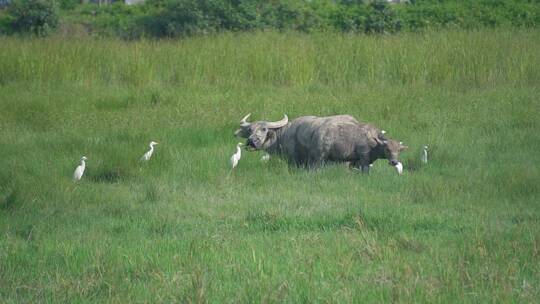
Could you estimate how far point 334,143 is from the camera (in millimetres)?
9445

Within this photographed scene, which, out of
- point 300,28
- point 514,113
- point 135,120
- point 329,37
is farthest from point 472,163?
point 300,28

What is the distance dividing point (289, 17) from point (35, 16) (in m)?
8.17

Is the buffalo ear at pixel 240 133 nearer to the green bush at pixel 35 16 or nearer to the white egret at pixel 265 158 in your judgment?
the white egret at pixel 265 158

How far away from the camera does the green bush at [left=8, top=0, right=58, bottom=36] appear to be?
26031 mm

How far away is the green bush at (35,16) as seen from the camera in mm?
26031

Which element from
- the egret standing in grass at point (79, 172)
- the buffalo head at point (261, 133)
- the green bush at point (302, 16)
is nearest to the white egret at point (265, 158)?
the buffalo head at point (261, 133)

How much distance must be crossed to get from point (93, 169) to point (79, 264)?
3.74m

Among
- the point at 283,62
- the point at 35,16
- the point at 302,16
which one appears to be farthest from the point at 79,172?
the point at 35,16

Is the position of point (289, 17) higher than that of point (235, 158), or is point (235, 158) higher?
point (235, 158)

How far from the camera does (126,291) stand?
17.4 ft

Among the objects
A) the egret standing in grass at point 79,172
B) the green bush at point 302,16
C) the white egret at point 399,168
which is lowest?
the green bush at point 302,16

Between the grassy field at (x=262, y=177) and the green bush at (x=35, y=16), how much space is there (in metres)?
8.55

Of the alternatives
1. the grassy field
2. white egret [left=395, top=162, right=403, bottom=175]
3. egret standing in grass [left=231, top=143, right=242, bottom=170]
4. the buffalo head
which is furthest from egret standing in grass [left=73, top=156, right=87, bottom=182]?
white egret [left=395, top=162, right=403, bottom=175]

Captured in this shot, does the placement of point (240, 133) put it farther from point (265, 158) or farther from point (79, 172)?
point (79, 172)
